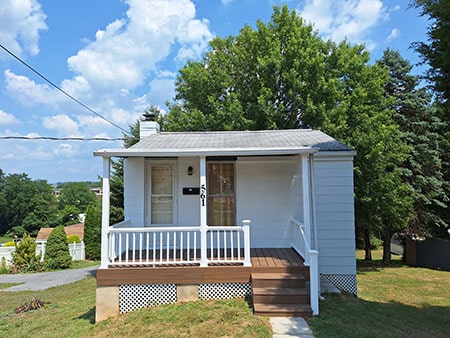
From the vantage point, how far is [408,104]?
1491 cm

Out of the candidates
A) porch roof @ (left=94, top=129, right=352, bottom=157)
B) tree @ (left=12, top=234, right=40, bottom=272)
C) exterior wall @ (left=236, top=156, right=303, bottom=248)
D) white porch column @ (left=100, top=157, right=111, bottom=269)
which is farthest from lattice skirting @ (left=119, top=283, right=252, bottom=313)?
tree @ (left=12, top=234, right=40, bottom=272)

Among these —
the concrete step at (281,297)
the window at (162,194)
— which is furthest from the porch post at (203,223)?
the window at (162,194)

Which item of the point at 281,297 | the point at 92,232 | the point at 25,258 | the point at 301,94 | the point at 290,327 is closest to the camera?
the point at 290,327

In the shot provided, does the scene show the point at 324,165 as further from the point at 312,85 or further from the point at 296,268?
the point at 312,85

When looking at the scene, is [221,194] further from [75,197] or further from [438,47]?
[75,197]

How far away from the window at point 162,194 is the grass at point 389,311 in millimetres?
4079

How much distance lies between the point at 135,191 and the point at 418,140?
1411 centimetres

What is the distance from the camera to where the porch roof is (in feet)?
19.2

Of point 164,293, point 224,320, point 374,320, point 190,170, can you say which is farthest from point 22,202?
point 374,320

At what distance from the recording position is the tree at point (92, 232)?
18734 mm

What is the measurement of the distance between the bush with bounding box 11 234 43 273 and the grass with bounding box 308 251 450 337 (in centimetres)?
1488

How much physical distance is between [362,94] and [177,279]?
1174cm

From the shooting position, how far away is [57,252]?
15641 mm

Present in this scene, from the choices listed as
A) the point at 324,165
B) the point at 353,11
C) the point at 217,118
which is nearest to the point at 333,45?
the point at 353,11
